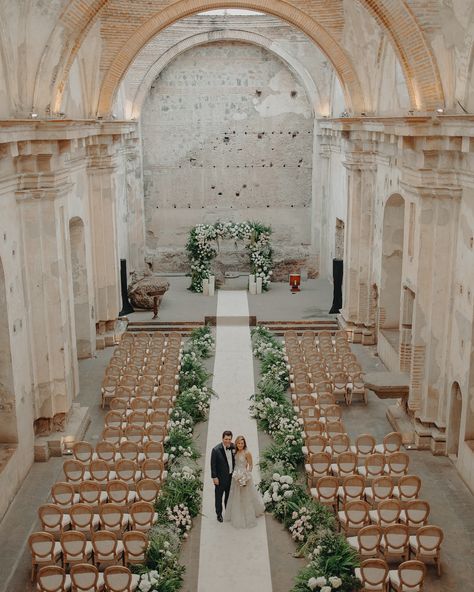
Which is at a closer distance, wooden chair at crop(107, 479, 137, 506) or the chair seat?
the chair seat

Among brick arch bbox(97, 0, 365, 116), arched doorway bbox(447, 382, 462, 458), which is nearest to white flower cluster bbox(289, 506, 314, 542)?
arched doorway bbox(447, 382, 462, 458)

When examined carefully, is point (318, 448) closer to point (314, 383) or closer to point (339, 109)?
point (314, 383)

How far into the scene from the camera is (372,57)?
17969 mm

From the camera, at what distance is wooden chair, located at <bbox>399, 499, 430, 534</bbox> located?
10070 mm

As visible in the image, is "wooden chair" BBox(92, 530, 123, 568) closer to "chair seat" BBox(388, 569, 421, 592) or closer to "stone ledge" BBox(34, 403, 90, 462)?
"chair seat" BBox(388, 569, 421, 592)

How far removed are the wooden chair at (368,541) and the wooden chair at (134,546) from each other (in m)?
2.73

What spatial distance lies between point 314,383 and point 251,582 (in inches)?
272

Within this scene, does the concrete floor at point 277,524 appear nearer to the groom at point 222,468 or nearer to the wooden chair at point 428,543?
the wooden chair at point 428,543

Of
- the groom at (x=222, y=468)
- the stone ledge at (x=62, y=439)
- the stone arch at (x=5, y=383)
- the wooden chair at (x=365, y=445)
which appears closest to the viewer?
the groom at (x=222, y=468)

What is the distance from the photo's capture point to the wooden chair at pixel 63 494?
35.2 feet

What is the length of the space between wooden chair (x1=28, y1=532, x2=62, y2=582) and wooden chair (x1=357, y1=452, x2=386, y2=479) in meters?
4.85

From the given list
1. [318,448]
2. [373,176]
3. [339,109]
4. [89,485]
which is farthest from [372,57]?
[89,485]

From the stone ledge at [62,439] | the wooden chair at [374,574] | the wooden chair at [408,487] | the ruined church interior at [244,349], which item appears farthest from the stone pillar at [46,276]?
the wooden chair at [374,574]

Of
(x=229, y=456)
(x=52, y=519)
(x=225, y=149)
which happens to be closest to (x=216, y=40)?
(x=225, y=149)
